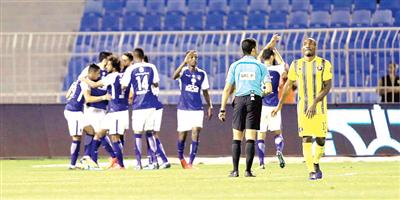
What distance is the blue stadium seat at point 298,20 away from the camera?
3662 centimetres

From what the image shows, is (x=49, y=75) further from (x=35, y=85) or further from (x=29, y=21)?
(x=29, y=21)

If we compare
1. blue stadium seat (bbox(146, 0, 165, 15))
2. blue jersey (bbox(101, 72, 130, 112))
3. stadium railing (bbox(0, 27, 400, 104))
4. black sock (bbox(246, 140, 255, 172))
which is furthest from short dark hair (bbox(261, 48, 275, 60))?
blue stadium seat (bbox(146, 0, 165, 15))

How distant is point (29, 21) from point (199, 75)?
16.1 m

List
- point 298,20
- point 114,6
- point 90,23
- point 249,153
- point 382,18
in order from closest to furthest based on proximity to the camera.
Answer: point 249,153
point 382,18
point 298,20
point 90,23
point 114,6

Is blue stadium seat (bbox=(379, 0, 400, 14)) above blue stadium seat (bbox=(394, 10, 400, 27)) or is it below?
above

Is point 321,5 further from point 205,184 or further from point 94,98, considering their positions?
point 205,184

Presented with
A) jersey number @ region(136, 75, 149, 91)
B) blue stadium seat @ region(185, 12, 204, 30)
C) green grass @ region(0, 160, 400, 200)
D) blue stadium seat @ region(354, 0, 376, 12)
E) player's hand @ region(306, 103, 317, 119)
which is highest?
blue stadium seat @ region(354, 0, 376, 12)

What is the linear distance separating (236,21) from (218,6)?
40.9 inches

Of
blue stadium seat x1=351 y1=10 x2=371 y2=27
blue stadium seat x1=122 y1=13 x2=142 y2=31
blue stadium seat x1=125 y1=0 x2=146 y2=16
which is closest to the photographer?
blue stadium seat x1=351 y1=10 x2=371 y2=27


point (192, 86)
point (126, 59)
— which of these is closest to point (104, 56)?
point (126, 59)

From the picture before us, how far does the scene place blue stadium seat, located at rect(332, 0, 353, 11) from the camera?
37156mm

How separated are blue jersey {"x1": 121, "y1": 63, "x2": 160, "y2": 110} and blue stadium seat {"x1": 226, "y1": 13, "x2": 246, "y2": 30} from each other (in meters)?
14.4

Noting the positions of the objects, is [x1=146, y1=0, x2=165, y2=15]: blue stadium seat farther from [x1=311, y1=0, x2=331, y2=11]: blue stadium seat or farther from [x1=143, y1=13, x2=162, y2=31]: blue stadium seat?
[x1=311, y1=0, x2=331, y2=11]: blue stadium seat

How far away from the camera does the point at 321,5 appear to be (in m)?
37.4
